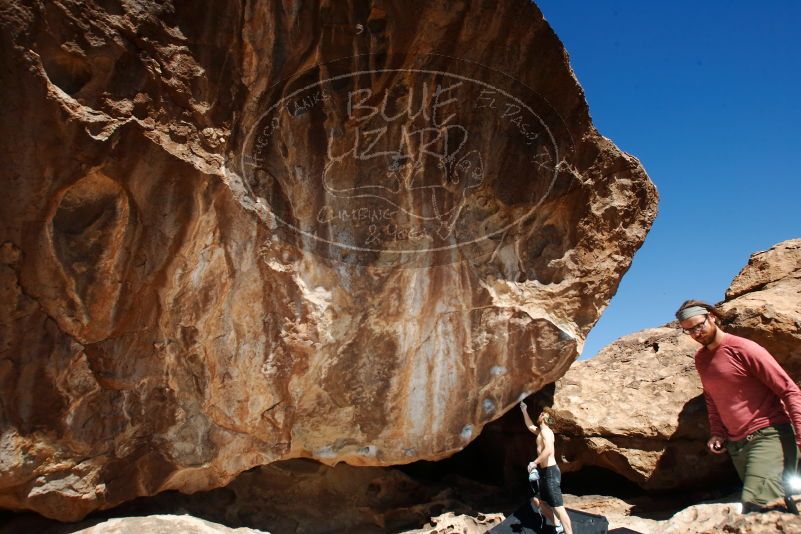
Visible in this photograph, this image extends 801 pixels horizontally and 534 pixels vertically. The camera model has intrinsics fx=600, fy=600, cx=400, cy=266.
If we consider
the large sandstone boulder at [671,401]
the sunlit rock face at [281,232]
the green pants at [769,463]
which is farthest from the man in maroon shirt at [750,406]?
the large sandstone boulder at [671,401]

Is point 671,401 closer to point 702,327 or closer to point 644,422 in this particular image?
point 644,422

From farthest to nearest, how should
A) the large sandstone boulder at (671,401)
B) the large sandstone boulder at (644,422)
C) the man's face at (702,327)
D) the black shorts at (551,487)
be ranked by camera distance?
the large sandstone boulder at (644,422)
the large sandstone boulder at (671,401)
the black shorts at (551,487)
the man's face at (702,327)

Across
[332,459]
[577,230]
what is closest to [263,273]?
[332,459]

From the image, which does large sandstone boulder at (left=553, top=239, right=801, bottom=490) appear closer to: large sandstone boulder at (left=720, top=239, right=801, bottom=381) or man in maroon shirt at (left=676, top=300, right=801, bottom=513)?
large sandstone boulder at (left=720, top=239, right=801, bottom=381)

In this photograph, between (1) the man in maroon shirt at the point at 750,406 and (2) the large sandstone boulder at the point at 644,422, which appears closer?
(1) the man in maroon shirt at the point at 750,406

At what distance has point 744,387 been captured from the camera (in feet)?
12.7

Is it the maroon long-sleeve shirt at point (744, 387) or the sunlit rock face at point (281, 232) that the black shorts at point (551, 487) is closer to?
the sunlit rock face at point (281, 232)

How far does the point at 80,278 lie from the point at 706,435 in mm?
5214

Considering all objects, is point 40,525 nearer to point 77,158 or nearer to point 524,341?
point 77,158

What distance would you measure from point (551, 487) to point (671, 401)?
5.68 ft

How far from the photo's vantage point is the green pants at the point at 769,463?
3.60m

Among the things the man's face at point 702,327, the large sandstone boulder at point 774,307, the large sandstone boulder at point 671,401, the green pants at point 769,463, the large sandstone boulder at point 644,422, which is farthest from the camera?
the large sandstone boulder at point 644,422

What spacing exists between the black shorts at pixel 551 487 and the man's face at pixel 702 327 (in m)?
1.63

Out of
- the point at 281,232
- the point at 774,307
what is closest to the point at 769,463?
the point at 774,307
